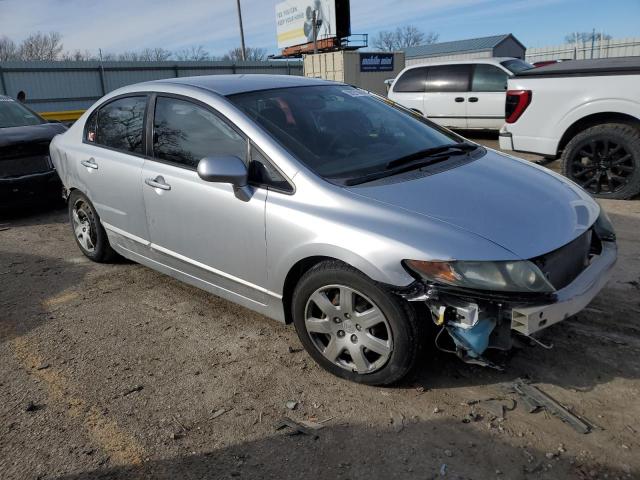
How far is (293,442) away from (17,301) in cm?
291

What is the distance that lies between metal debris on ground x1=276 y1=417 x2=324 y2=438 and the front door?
0.80 m

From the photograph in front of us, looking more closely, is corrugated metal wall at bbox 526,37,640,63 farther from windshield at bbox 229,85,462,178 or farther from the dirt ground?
the dirt ground

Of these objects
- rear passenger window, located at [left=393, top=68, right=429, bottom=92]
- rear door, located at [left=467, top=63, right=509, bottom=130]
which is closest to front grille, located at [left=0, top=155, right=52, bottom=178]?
rear passenger window, located at [left=393, top=68, right=429, bottom=92]

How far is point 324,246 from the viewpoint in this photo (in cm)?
270

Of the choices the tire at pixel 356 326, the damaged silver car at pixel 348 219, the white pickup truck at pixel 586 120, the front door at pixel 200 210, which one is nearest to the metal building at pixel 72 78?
the white pickup truck at pixel 586 120

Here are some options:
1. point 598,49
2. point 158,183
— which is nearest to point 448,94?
point 158,183

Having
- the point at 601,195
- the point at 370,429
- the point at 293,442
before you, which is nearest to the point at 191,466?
the point at 293,442

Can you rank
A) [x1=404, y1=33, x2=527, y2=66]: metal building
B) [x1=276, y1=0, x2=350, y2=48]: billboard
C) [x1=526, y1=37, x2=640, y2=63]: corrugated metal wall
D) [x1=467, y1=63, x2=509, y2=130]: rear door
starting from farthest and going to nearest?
[x1=404, y1=33, x2=527, y2=66]: metal building → [x1=276, y1=0, x2=350, y2=48]: billboard → [x1=526, y1=37, x2=640, y2=63]: corrugated metal wall → [x1=467, y1=63, x2=509, y2=130]: rear door

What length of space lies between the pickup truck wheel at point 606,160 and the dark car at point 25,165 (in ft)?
20.9

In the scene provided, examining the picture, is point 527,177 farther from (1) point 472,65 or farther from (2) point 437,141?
(1) point 472,65

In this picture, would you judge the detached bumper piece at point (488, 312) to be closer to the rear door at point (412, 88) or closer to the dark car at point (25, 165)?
the dark car at point (25, 165)

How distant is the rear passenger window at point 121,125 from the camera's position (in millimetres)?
3975

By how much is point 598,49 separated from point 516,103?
28728mm

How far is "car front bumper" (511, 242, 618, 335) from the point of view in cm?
240
